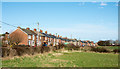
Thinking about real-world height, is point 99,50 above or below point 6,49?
below

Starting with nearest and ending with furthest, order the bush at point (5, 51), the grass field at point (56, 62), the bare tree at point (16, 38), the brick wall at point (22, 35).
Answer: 1. the grass field at point (56, 62)
2. the bush at point (5, 51)
3. the bare tree at point (16, 38)
4. the brick wall at point (22, 35)

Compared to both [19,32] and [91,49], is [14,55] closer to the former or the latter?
[91,49]

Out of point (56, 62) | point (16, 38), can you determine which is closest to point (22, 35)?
point (16, 38)

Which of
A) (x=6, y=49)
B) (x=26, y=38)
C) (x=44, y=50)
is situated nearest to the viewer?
(x=6, y=49)

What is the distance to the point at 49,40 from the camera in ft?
239

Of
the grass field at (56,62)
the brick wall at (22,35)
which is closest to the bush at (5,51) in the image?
the grass field at (56,62)

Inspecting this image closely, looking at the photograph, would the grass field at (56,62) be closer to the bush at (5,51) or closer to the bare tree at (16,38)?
the bush at (5,51)

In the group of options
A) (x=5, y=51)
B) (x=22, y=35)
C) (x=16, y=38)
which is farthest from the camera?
(x=22, y=35)

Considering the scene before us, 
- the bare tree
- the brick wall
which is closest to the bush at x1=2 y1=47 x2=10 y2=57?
the bare tree

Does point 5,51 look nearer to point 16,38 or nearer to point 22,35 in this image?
point 16,38

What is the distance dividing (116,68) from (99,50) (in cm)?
2967

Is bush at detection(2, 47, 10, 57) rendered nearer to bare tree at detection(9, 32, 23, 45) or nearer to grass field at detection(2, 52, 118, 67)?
grass field at detection(2, 52, 118, 67)

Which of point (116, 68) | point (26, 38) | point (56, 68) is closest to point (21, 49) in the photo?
point (56, 68)

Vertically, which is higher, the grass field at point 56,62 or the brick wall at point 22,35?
the brick wall at point 22,35
